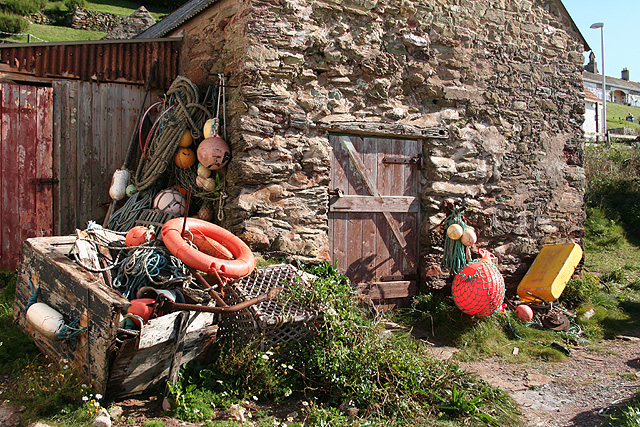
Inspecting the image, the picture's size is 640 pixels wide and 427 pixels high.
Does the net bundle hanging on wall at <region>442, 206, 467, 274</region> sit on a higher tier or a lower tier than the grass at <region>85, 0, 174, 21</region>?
lower

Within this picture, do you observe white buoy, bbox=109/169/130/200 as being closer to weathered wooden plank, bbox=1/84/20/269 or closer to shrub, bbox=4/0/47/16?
weathered wooden plank, bbox=1/84/20/269

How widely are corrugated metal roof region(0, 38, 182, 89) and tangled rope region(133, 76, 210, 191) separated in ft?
2.58

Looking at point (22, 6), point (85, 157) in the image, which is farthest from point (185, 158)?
point (22, 6)

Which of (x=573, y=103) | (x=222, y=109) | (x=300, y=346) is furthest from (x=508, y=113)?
(x=300, y=346)

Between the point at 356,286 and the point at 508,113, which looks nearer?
the point at 356,286

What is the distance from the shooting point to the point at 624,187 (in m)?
12.8

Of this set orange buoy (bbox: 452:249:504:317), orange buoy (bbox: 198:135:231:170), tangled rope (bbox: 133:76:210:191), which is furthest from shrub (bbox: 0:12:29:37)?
orange buoy (bbox: 452:249:504:317)

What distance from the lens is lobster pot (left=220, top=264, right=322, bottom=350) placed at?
165 inches

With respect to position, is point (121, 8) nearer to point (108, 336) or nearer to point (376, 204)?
point (376, 204)

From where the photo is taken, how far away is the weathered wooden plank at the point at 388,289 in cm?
632

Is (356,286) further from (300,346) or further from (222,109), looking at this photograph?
(222,109)

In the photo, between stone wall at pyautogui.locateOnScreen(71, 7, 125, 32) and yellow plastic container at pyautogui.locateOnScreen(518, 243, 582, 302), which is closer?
yellow plastic container at pyautogui.locateOnScreen(518, 243, 582, 302)

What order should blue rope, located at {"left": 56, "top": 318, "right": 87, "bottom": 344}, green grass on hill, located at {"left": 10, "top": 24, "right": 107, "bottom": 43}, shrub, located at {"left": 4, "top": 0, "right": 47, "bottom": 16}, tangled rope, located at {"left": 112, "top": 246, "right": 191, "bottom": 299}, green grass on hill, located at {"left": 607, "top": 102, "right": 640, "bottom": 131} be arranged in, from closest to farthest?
blue rope, located at {"left": 56, "top": 318, "right": 87, "bottom": 344}, tangled rope, located at {"left": 112, "top": 246, "right": 191, "bottom": 299}, green grass on hill, located at {"left": 10, "top": 24, "right": 107, "bottom": 43}, shrub, located at {"left": 4, "top": 0, "right": 47, "bottom": 16}, green grass on hill, located at {"left": 607, "top": 102, "right": 640, "bottom": 131}

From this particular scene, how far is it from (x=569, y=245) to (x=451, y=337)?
7.94 feet
